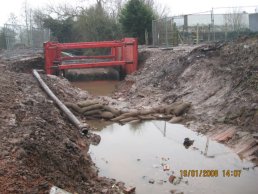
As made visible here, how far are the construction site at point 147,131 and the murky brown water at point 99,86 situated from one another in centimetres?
15

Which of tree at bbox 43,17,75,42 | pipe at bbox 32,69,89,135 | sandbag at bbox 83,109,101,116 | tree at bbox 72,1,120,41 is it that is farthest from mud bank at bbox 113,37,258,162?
tree at bbox 43,17,75,42

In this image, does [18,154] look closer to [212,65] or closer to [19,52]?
[212,65]

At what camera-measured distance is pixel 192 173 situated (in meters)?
7.79

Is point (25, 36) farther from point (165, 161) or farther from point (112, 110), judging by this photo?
point (165, 161)

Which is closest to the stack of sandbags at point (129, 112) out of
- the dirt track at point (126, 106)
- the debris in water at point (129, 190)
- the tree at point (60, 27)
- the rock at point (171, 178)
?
the dirt track at point (126, 106)

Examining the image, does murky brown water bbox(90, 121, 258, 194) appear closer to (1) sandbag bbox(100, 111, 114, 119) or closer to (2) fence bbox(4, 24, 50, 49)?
(1) sandbag bbox(100, 111, 114, 119)

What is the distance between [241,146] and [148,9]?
73.1 ft

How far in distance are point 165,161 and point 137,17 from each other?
22.1 m

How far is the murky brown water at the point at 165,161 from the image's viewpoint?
7.20 meters

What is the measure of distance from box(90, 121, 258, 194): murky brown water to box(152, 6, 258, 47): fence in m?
13.1

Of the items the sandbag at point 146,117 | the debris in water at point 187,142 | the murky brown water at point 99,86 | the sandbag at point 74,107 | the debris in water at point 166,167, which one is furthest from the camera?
the murky brown water at point 99,86

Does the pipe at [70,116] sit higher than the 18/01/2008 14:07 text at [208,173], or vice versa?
the pipe at [70,116]

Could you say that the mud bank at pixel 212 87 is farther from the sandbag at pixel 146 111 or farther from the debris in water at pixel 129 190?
the debris in water at pixel 129 190

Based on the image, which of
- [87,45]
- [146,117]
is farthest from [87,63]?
[146,117]
